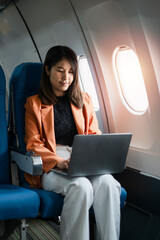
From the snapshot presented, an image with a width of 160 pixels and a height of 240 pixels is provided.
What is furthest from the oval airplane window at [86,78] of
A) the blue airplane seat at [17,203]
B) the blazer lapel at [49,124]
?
the blue airplane seat at [17,203]

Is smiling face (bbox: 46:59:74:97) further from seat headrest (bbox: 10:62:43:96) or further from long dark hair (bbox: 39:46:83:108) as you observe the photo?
seat headrest (bbox: 10:62:43:96)

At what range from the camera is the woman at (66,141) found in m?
2.19

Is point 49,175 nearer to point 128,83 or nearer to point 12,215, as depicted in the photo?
point 12,215

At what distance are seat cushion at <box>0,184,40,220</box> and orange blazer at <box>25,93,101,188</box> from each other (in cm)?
28

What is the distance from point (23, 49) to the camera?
18.2 ft

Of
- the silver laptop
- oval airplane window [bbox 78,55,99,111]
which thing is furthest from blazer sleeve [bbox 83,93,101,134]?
oval airplane window [bbox 78,55,99,111]

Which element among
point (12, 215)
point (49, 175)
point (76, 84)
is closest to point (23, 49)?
point (76, 84)

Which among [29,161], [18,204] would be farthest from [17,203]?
[29,161]

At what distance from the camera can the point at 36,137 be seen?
258 centimetres

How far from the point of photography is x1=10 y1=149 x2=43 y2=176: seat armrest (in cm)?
227

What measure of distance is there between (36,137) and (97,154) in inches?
21.6

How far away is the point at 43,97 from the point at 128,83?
120 centimetres

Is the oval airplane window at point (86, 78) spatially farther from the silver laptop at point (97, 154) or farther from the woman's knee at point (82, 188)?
the woman's knee at point (82, 188)

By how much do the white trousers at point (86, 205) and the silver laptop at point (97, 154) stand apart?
68mm
